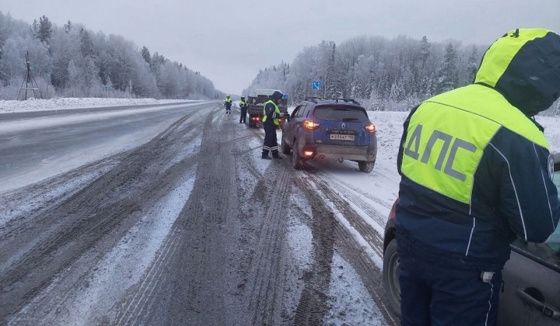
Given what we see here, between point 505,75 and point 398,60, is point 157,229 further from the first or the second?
point 398,60

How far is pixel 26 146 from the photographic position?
40.3 ft

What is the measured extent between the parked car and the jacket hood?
876 mm

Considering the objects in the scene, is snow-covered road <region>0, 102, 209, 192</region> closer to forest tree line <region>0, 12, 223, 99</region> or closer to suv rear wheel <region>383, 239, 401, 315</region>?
suv rear wheel <region>383, 239, 401, 315</region>

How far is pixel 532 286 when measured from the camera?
2268mm

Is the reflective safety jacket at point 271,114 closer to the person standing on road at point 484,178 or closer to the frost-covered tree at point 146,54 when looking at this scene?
the person standing on road at point 484,178

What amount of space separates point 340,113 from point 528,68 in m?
8.28

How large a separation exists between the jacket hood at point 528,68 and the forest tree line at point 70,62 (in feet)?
196

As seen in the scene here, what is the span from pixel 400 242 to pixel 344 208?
15.4ft

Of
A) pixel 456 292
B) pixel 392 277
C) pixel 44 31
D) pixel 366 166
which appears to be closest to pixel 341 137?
pixel 366 166

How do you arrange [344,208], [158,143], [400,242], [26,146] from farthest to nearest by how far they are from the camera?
[158,143] < [26,146] < [344,208] < [400,242]

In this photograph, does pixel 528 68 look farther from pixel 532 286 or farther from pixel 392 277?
pixel 392 277

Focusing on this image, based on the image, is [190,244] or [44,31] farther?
[44,31]

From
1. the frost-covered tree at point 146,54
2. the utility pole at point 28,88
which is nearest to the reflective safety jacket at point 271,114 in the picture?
the utility pole at point 28,88

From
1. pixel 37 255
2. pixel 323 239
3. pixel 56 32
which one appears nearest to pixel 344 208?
pixel 323 239
